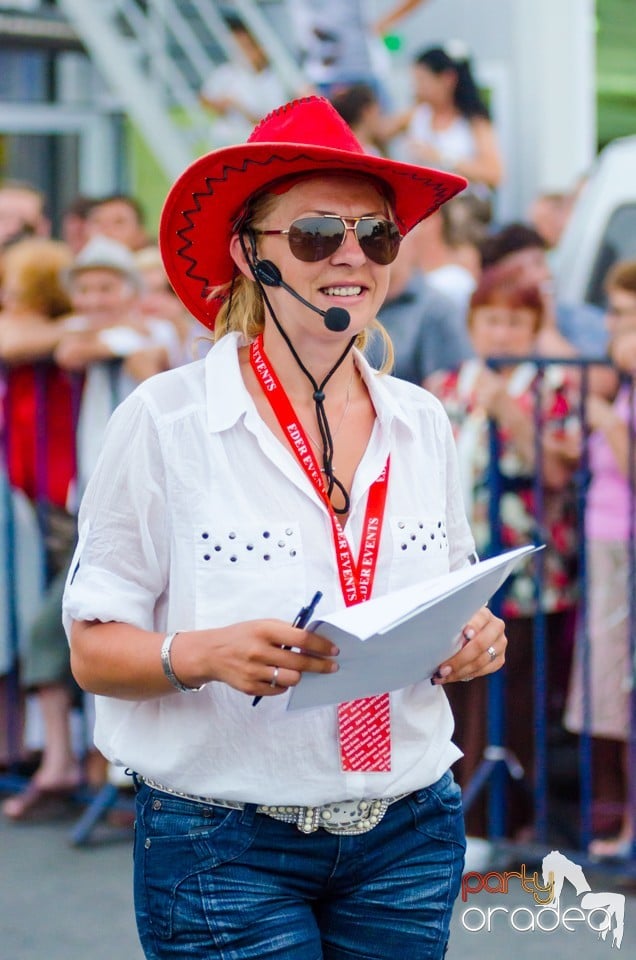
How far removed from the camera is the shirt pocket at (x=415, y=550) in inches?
89.0

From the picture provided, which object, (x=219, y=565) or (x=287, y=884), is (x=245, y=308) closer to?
(x=219, y=565)

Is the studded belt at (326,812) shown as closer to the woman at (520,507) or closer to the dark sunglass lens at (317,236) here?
the dark sunglass lens at (317,236)

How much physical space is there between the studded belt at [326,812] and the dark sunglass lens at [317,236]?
2.63ft

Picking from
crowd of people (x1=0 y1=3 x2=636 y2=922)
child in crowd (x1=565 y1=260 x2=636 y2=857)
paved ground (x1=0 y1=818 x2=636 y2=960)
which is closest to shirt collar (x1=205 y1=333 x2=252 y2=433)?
crowd of people (x1=0 y1=3 x2=636 y2=922)

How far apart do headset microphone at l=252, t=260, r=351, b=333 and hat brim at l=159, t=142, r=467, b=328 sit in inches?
4.6

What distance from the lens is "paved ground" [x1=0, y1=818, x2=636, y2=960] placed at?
404 cm

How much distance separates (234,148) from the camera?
2201 millimetres

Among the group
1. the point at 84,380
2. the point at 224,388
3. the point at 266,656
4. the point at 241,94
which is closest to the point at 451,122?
the point at 241,94

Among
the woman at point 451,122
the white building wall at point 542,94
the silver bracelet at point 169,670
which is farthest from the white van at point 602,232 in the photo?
the silver bracelet at point 169,670

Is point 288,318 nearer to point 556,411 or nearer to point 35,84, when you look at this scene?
point 556,411

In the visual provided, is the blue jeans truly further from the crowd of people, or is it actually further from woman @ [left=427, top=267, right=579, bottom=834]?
woman @ [left=427, top=267, right=579, bottom=834]

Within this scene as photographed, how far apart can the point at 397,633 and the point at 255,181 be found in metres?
0.75

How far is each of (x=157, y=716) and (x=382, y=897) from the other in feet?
1.42

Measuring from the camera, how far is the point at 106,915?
4.30m
